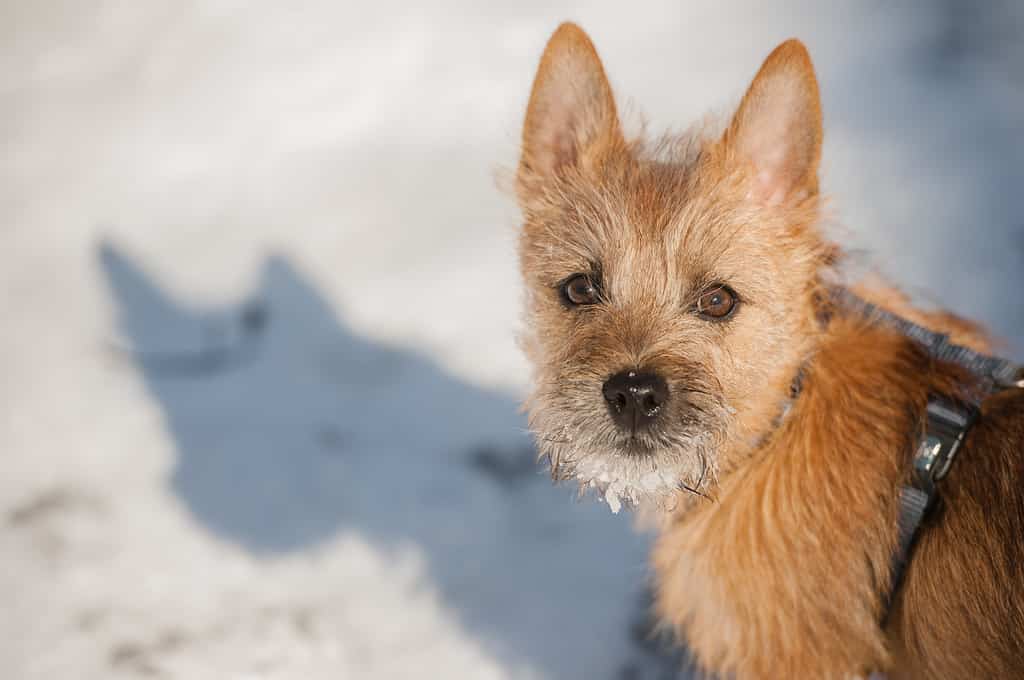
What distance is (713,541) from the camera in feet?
7.09

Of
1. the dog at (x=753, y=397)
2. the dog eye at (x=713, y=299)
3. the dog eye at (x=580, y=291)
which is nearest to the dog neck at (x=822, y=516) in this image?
the dog at (x=753, y=397)

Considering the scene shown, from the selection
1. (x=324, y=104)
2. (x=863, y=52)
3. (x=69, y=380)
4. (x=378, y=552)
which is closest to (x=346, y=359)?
(x=378, y=552)

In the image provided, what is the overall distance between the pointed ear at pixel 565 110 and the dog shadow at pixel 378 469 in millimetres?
1308

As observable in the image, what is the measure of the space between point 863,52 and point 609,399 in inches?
131

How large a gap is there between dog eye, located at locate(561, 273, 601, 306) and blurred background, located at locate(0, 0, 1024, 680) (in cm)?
66

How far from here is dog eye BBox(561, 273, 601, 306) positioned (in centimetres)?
216

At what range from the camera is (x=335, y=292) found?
160 inches

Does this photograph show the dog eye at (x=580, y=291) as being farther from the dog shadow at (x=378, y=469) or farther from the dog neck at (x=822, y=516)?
the dog shadow at (x=378, y=469)

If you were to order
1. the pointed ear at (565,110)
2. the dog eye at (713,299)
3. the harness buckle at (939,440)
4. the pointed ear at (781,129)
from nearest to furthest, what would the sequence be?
the harness buckle at (939,440) → the pointed ear at (781,129) → the dog eye at (713,299) → the pointed ear at (565,110)

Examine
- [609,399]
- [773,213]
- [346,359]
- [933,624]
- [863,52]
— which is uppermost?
[863,52]

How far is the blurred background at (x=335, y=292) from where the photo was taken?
115 inches

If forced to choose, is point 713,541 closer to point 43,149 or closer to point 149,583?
point 149,583

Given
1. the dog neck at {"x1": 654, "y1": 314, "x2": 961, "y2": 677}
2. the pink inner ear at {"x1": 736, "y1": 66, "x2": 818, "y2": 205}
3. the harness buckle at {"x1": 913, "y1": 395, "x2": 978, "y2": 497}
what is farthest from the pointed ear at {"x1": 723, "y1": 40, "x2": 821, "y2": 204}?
the harness buckle at {"x1": 913, "y1": 395, "x2": 978, "y2": 497}

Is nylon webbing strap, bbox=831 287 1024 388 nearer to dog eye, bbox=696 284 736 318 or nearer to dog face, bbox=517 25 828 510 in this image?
dog face, bbox=517 25 828 510
